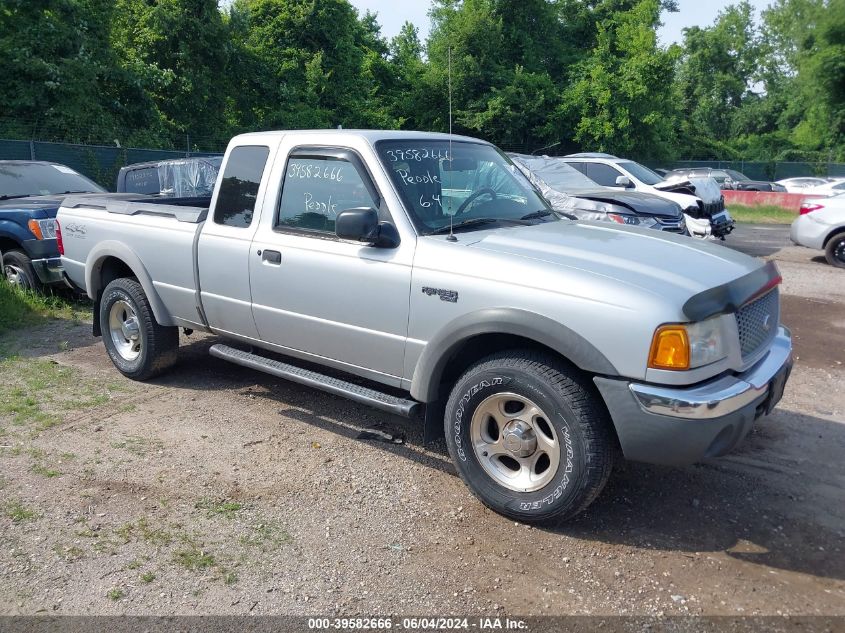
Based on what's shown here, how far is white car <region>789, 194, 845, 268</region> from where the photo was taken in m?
11.9

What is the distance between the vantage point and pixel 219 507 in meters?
3.96

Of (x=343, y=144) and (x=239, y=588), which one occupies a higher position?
(x=343, y=144)

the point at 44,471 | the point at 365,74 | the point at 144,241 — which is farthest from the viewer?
the point at 365,74

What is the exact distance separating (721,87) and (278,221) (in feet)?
215

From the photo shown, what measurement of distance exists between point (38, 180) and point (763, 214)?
71.0ft

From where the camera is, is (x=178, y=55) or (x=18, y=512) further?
(x=178, y=55)

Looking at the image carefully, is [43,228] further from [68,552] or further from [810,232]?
[810,232]

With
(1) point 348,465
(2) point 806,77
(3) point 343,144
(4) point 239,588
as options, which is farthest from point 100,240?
(2) point 806,77

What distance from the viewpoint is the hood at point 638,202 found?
10.3 metres

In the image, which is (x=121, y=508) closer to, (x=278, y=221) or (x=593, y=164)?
(x=278, y=221)

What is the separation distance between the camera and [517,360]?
12.0 ft

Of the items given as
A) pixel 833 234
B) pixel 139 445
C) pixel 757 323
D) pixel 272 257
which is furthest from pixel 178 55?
pixel 757 323

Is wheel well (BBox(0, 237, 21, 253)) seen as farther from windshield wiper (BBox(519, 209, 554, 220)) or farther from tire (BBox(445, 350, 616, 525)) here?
tire (BBox(445, 350, 616, 525))

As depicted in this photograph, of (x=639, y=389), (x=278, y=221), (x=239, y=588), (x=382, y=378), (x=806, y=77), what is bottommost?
(x=239, y=588)
